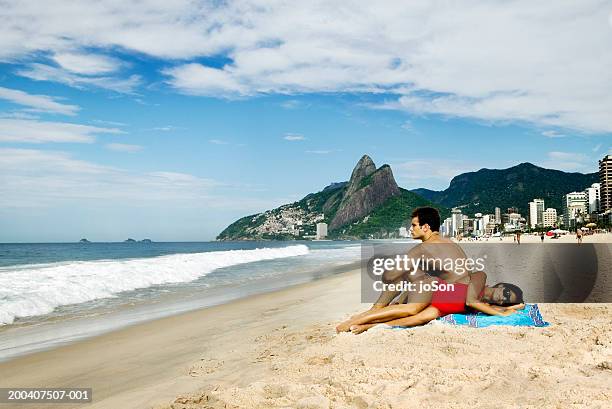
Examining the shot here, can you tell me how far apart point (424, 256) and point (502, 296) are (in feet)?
6.09

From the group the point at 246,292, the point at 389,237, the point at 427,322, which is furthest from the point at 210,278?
the point at 389,237

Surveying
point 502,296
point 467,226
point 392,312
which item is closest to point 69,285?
point 392,312

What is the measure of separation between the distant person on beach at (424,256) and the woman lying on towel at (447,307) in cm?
5

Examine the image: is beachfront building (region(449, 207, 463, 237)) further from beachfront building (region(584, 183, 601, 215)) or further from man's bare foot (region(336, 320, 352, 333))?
man's bare foot (region(336, 320, 352, 333))

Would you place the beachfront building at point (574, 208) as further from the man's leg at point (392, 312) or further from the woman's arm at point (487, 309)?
the man's leg at point (392, 312)

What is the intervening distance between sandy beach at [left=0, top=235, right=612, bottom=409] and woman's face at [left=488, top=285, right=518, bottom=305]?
2.29 feet

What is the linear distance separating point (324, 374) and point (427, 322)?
83.3 inches

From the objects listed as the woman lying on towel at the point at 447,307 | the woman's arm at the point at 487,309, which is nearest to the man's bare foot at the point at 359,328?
the woman lying on towel at the point at 447,307

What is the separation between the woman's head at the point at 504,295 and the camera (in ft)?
23.8

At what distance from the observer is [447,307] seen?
21.8 ft

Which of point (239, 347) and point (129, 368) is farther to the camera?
point (239, 347)

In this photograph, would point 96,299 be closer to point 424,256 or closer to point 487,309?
point 424,256

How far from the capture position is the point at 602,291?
11.5 meters

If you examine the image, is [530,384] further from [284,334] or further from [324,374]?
[284,334]
